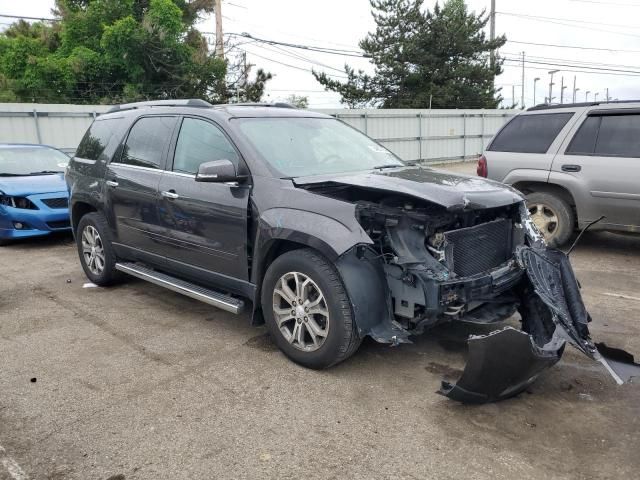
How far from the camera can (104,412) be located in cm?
341

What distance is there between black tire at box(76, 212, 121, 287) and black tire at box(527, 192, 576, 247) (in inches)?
205

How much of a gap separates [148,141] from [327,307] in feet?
8.77

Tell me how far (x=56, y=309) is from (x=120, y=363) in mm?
1711

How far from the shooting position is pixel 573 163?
6977mm

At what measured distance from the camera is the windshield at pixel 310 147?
4.36m

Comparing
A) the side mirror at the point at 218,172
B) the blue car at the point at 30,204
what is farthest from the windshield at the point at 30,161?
the side mirror at the point at 218,172

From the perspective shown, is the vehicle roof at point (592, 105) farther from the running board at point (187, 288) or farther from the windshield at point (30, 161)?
the windshield at point (30, 161)

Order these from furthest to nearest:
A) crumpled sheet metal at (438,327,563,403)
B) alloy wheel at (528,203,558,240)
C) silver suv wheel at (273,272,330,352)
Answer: alloy wheel at (528,203,558,240) < silver suv wheel at (273,272,330,352) < crumpled sheet metal at (438,327,563,403)

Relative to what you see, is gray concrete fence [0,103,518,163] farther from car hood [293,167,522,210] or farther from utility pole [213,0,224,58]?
car hood [293,167,522,210]

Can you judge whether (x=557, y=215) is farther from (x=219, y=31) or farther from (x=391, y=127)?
(x=219, y=31)

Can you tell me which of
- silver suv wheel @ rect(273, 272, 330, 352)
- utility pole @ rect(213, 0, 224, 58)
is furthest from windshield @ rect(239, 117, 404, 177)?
utility pole @ rect(213, 0, 224, 58)

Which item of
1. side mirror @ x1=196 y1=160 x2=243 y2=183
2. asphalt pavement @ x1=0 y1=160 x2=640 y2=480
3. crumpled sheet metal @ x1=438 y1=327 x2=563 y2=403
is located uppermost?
side mirror @ x1=196 y1=160 x2=243 y2=183

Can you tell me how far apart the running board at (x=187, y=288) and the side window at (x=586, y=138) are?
4.99 metres

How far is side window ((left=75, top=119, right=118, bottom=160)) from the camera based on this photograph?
19.1 ft
